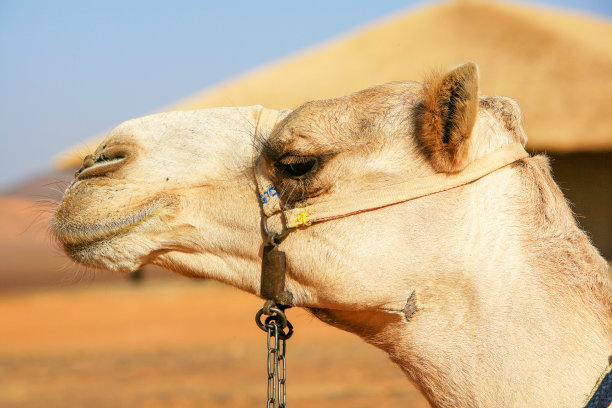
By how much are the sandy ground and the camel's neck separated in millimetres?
5423

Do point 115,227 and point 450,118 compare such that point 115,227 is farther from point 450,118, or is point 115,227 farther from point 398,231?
point 450,118

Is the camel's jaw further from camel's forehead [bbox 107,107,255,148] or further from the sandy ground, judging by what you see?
the sandy ground

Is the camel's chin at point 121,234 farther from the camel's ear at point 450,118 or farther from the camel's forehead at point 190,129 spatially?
the camel's ear at point 450,118

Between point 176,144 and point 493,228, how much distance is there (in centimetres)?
128

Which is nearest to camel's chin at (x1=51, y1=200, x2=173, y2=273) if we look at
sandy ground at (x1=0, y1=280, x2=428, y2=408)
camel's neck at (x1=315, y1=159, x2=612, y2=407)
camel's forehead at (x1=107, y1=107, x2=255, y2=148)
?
camel's forehead at (x1=107, y1=107, x2=255, y2=148)

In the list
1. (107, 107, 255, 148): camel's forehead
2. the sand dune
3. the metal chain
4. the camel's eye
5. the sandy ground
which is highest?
the sand dune

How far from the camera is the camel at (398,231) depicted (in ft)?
7.88

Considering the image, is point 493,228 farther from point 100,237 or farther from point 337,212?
point 100,237

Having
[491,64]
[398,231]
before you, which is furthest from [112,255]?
[491,64]

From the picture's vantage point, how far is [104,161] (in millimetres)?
2883

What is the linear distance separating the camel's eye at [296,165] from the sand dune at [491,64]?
5.79m

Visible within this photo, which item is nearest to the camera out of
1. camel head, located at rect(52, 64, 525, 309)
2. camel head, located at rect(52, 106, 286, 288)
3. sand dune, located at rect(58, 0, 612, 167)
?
camel head, located at rect(52, 64, 525, 309)

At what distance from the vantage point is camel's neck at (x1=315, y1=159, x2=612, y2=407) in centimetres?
236

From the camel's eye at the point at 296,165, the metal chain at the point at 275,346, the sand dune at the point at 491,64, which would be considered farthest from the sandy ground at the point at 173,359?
the camel's eye at the point at 296,165
